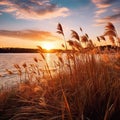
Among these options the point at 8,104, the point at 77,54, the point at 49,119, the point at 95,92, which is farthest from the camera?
the point at 77,54

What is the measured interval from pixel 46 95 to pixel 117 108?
1.81 meters

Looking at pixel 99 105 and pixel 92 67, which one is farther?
pixel 92 67

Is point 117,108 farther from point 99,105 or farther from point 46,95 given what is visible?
point 46,95

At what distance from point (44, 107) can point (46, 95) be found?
2.63 feet

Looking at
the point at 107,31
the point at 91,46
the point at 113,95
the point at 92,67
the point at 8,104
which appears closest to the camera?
the point at 113,95

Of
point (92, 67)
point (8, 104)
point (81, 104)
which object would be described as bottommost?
point (8, 104)

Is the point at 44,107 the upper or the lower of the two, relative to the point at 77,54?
lower

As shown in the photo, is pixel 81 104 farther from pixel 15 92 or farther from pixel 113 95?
pixel 15 92

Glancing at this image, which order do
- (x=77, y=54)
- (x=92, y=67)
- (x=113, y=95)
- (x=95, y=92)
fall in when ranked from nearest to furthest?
(x=113, y=95) → (x=95, y=92) → (x=92, y=67) → (x=77, y=54)

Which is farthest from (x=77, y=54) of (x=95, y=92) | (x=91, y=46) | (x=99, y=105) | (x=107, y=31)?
(x=99, y=105)

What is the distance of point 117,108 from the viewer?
3525 mm

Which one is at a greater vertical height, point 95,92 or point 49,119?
point 95,92

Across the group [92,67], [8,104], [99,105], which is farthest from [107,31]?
[8,104]

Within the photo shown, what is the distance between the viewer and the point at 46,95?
16.2 ft
